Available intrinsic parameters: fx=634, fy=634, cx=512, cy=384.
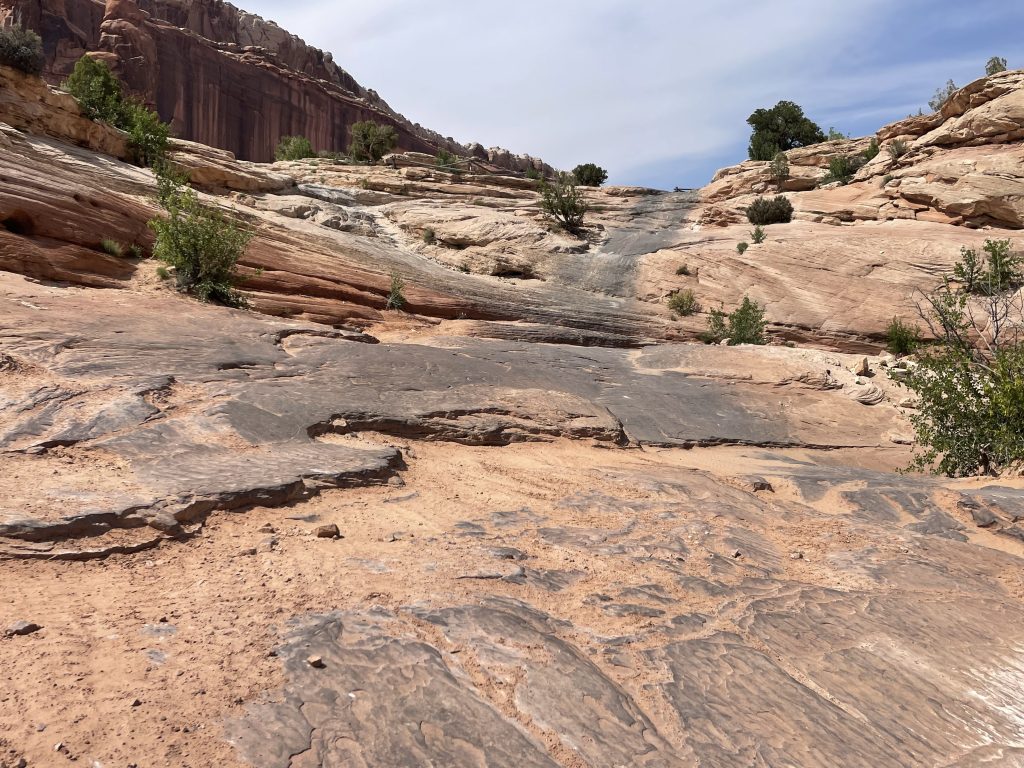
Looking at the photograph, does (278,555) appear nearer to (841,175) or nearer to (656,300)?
(656,300)

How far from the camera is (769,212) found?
26.9 meters

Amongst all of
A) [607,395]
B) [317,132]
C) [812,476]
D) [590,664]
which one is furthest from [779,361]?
[317,132]

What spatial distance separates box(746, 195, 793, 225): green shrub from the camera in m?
26.9

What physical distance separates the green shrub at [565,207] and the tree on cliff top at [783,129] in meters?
22.0

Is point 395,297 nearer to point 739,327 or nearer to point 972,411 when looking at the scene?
point 739,327

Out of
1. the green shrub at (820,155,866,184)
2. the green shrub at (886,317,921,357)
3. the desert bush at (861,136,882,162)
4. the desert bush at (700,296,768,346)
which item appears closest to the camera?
the desert bush at (700,296,768,346)

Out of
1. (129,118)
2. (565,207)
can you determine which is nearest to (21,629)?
(129,118)

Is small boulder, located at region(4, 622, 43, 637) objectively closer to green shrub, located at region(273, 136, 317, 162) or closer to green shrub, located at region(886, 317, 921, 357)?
green shrub, located at region(886, 317, 921, 357)

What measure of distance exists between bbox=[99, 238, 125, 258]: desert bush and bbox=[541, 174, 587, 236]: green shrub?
1721 centimetres

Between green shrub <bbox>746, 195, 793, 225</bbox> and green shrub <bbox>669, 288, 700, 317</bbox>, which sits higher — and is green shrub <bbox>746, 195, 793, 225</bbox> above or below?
above

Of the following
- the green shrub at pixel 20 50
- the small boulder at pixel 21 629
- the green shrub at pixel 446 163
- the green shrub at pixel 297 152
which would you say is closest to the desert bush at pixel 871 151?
the green shrub at pixel 446 163

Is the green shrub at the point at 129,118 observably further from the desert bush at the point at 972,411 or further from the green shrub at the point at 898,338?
the green shrub at the point at 898,338

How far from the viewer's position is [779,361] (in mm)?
14453

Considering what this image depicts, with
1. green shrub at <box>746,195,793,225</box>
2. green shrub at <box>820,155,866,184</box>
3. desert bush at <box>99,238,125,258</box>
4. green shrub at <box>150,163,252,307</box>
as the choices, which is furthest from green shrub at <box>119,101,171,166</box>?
green shrub at <box>820,155,866,184</box>
